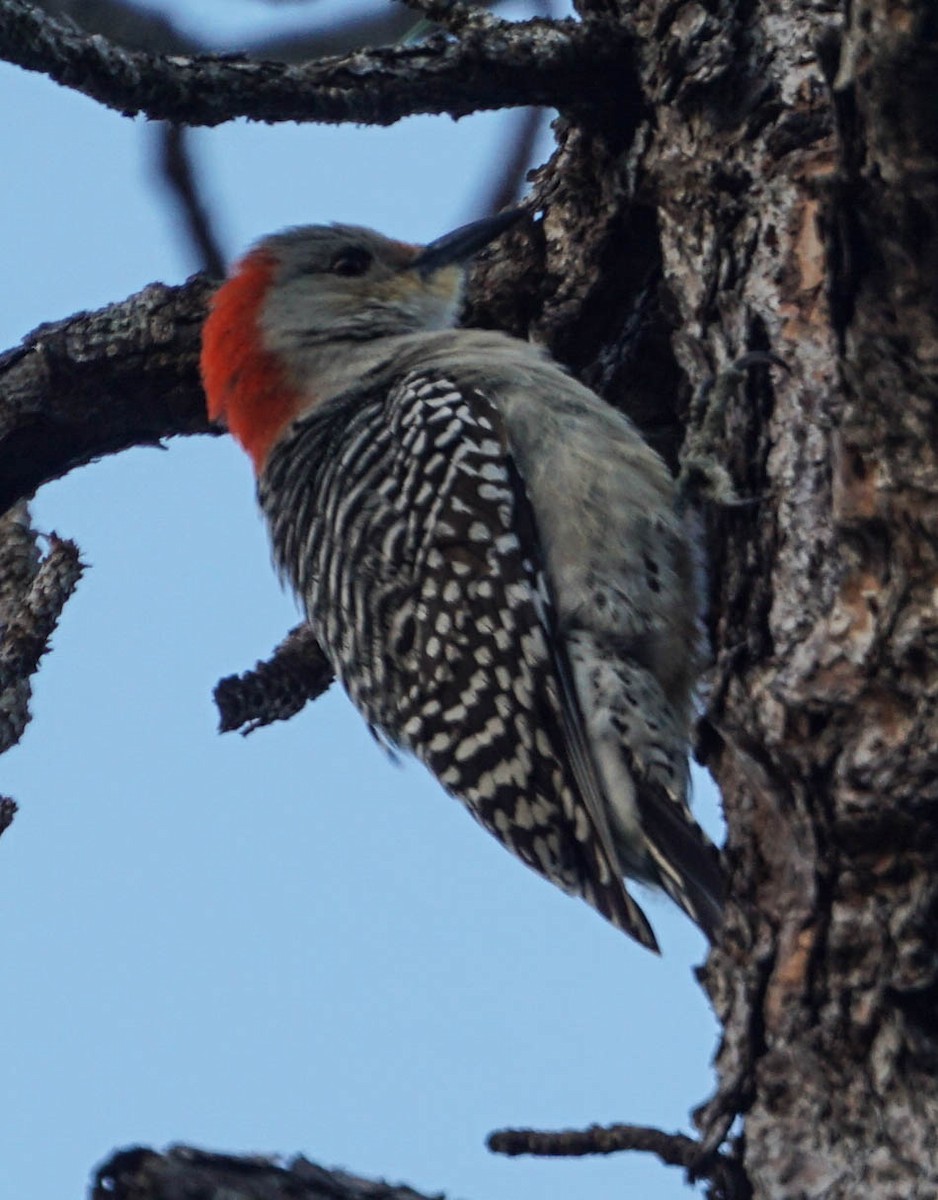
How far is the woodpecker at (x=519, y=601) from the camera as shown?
4.00 metres

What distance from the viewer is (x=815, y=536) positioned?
3.16m

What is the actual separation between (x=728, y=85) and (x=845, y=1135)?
8.18 ft

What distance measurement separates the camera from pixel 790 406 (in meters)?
3.45

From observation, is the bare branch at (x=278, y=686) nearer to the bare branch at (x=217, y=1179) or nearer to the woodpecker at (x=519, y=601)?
the woodpecker at (x=519, y=601)

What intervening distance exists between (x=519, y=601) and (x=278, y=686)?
1.25 m

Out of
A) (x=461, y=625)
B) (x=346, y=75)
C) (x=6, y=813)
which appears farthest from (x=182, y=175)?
(x=6, y=813)

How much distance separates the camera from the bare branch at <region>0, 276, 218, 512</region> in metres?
4.72

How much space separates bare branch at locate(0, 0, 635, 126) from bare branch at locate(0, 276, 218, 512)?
992 mm

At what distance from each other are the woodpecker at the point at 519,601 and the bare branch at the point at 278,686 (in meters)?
0.25

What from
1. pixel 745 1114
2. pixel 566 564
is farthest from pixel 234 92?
pixel 745 1114

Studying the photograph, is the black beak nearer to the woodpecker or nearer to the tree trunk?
the woodpecker

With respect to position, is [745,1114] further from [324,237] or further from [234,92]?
[324,237]

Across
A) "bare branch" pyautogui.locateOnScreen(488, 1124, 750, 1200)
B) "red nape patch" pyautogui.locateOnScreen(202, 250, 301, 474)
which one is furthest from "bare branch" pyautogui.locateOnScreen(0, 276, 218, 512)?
"bare branch" pyautogui.locateOnScreen(488, 1124, 750, 1200)

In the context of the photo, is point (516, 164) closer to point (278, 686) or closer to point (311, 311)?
point (311, 311)
